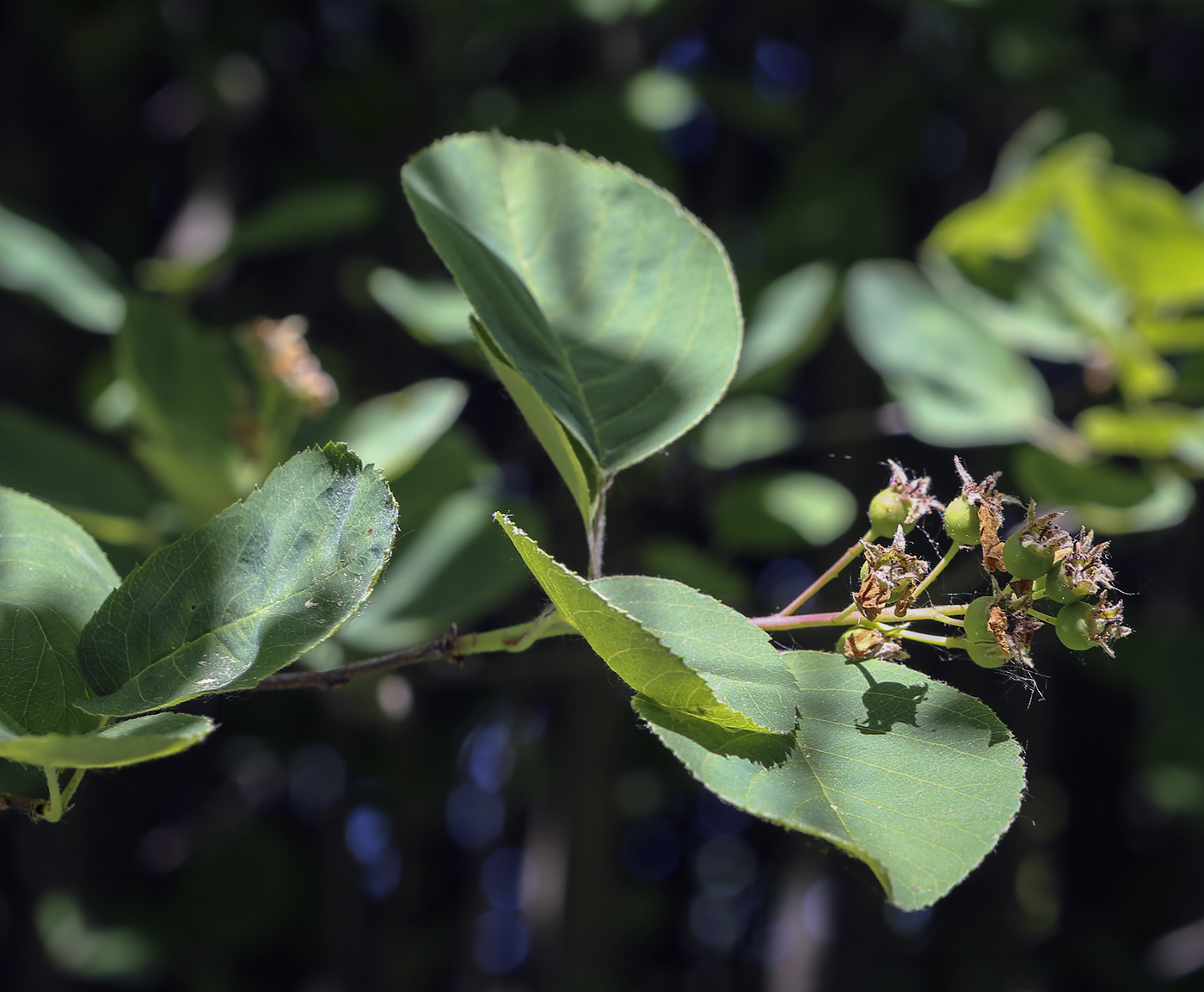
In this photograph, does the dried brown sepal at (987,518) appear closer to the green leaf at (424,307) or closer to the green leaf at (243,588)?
the green leaf at (243,588)

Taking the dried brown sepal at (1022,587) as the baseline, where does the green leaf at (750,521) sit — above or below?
below

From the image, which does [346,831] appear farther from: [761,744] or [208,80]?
[761,744]

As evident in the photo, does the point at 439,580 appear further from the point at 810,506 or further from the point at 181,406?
the point at 810,506

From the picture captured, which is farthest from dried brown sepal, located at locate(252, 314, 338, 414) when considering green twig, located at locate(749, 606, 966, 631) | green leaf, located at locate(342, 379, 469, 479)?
green twig, located at locate(749, 606, 966, 631)

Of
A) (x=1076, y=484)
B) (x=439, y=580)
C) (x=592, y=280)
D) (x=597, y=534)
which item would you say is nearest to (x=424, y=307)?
(x=439, y=580)

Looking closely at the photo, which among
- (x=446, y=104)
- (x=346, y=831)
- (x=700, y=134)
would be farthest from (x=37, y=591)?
(x=700, y=134)

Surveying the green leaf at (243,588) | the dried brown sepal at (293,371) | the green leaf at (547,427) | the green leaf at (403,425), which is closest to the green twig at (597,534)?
the green leaf at (547,427)
